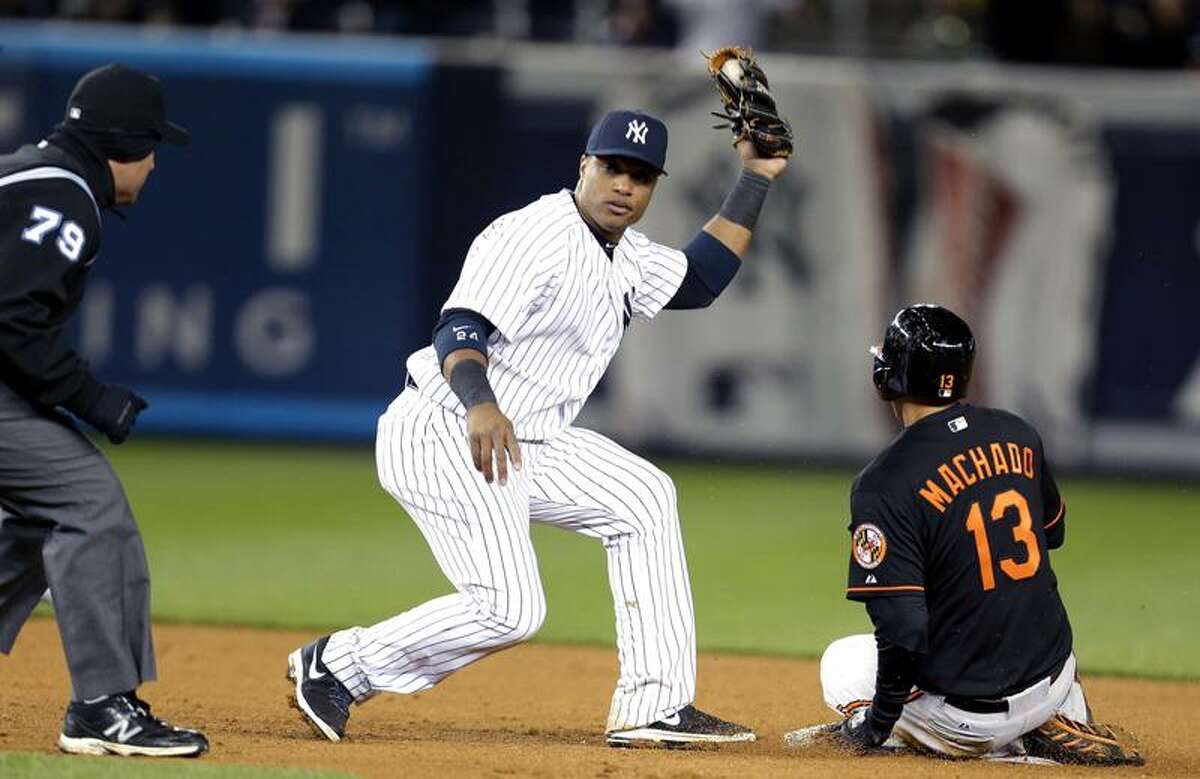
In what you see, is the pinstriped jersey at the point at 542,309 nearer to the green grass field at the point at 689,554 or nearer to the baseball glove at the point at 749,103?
the baseball glove at the point at 749,103

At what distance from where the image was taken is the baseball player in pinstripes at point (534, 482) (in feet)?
18.5

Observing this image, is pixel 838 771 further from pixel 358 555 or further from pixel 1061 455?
pixel 1061 455

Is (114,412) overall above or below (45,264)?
below

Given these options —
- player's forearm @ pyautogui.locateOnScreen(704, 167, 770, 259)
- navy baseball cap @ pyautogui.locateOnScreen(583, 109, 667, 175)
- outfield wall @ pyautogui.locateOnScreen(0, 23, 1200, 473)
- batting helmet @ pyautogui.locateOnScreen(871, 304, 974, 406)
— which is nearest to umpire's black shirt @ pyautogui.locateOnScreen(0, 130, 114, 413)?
navy baseball cap @ pyautogui.locateOnScreen(583, 109, 667, 175)

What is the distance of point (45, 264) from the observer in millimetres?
5027

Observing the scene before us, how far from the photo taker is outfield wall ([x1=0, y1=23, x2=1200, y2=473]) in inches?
532

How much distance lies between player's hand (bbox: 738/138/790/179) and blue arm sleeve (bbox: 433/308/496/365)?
4.22ft

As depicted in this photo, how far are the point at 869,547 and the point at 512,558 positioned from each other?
3.39 feet

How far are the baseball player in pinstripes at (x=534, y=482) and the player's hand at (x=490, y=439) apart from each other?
0.44ft

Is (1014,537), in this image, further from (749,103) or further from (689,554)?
(689,554)

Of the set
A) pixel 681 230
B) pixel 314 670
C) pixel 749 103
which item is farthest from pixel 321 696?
pixel 681 230

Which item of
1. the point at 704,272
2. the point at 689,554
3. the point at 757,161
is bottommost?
the point at 689,554

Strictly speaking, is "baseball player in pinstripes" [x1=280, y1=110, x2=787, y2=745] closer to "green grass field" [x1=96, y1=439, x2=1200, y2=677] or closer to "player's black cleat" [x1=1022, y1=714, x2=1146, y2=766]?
"player's black cleat" [x1=1022, y1=714, x2=1146, y2=766]

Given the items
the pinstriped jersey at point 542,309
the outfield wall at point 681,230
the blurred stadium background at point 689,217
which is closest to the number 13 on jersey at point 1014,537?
the pinstriped jersey at point 542,309
